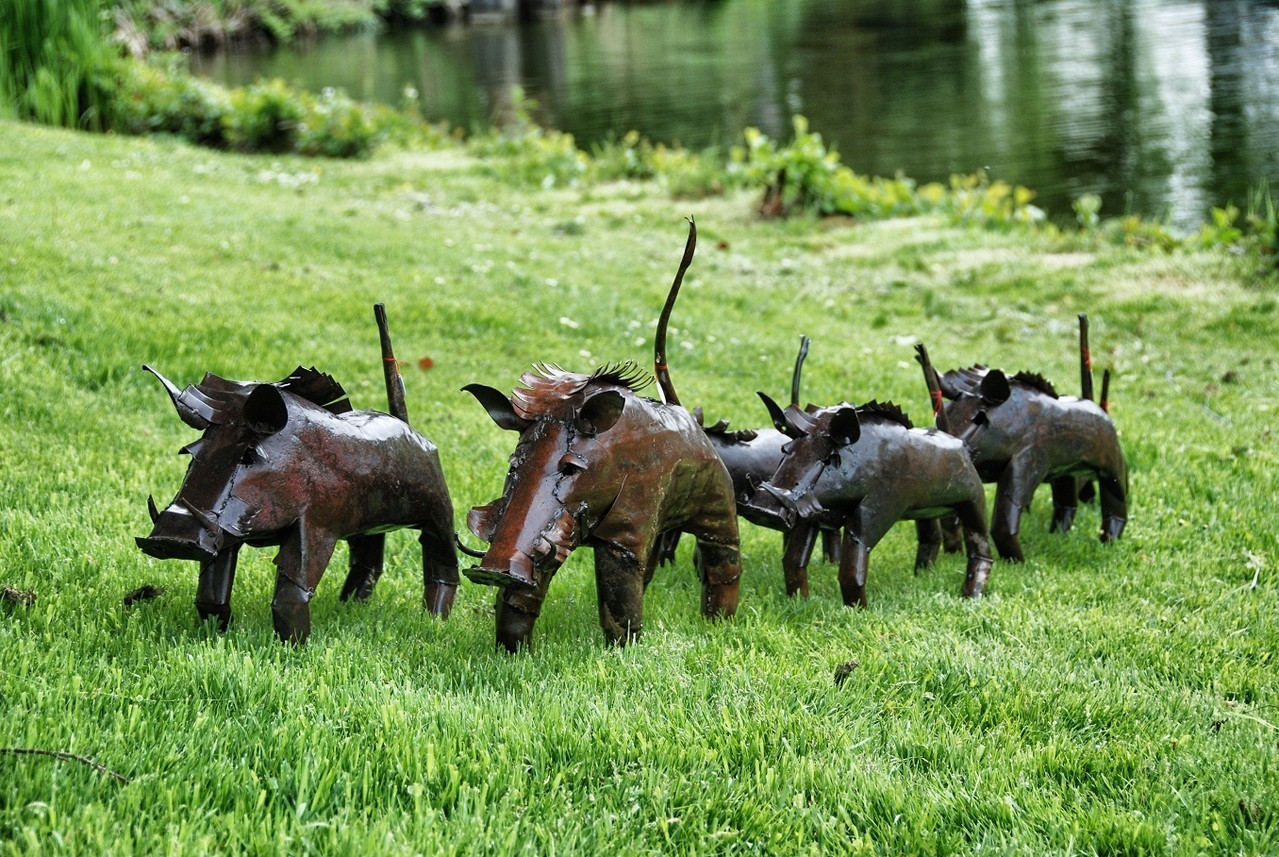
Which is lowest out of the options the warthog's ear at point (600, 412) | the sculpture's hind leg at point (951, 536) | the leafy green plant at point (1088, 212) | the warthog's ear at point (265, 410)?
the sculpture's hind leg at point (951, 536)

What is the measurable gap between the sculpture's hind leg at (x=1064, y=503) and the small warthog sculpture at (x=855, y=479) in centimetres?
147

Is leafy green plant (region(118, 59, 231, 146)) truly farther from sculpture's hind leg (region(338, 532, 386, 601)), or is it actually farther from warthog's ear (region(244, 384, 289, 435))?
warthog's ear (region(244, 384, 289, 435))

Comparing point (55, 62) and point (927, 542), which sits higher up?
point (55, 62)

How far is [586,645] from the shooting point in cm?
493

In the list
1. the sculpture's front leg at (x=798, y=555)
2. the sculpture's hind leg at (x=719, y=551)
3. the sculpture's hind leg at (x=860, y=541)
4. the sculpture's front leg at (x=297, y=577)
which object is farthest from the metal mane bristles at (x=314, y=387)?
the sculpture's hind leg at (x=860, y=541)

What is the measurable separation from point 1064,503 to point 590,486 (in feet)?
12.0

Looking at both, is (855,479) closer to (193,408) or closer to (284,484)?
(284,484)

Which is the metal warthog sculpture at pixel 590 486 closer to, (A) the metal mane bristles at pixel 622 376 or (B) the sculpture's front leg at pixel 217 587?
(A) the metal mane bristles at pixel 622 376

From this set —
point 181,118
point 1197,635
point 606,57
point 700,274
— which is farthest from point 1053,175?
point 606,57

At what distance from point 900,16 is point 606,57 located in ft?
41.8

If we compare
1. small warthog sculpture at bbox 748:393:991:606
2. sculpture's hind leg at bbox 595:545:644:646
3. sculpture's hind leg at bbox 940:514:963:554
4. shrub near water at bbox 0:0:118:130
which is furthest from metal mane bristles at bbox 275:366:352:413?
shrub near water at bbox 0:0:118:130

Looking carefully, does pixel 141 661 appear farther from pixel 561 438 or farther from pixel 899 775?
pixel 899 775

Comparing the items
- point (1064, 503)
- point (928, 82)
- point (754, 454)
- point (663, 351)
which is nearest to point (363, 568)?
point (663, 351)

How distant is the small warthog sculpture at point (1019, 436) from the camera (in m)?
6.30
